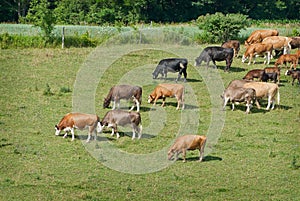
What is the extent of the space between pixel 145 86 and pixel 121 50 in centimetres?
869

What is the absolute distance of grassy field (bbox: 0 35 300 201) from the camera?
1619cm

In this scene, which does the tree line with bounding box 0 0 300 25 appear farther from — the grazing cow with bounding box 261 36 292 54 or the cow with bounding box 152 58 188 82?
the cow with bounding box 152 58 188 82

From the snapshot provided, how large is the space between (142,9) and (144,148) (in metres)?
45.5

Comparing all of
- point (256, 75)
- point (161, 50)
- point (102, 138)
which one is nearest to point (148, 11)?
point (161, 50)

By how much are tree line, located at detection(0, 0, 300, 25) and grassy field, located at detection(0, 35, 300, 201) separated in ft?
80.3

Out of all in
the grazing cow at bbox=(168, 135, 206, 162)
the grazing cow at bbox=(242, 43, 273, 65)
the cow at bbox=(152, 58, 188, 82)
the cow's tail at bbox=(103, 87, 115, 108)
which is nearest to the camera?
the grazing cow at bbox=(168, 135, 206, 162)

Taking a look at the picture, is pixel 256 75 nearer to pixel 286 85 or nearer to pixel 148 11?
pixel 286 85

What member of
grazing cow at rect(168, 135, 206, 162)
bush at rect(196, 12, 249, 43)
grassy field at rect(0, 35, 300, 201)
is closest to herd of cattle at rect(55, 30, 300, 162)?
grazing cow at rect(168, 135, 206, 162)

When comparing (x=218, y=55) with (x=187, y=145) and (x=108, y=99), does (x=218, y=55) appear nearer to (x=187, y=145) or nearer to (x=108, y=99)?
(x=108, y=99)

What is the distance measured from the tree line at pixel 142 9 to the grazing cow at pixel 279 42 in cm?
2151

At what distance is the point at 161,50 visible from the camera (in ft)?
118

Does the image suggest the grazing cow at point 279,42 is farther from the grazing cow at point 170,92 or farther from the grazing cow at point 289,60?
the grazing cow at point 170,92

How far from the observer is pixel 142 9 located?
2510 inches

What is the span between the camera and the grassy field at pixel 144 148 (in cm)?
1619
